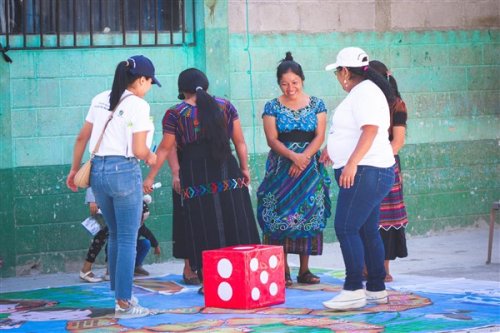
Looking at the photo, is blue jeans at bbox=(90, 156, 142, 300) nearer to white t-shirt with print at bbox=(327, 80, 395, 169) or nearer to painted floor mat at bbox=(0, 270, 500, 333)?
painted floor mat at bbox=(0, 270, 500, 333)

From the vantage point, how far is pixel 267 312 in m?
7.66

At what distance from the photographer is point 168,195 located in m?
10.5

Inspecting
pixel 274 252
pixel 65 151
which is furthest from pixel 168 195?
pixel 274 252

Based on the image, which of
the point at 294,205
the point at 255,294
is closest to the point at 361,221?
the point at 255,294

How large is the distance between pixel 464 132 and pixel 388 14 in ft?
5.09

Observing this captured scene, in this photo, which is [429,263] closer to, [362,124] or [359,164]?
[359,164]

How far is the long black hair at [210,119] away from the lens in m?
8.30

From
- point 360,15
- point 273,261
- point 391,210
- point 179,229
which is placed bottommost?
point 273,261

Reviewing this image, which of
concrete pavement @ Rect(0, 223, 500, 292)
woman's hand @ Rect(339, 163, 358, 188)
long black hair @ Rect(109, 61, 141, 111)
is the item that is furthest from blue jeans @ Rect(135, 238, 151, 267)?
woman's hand @ Rect(339, 163, 358, 188)

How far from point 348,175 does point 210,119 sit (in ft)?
4.50

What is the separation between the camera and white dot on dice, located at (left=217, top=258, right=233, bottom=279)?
25.4 feet

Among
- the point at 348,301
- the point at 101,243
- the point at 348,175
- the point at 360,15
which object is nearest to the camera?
the point at 348,175

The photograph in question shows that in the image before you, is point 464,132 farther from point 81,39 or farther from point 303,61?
point 81,39

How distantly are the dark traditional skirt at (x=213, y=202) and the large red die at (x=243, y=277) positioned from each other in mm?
511
